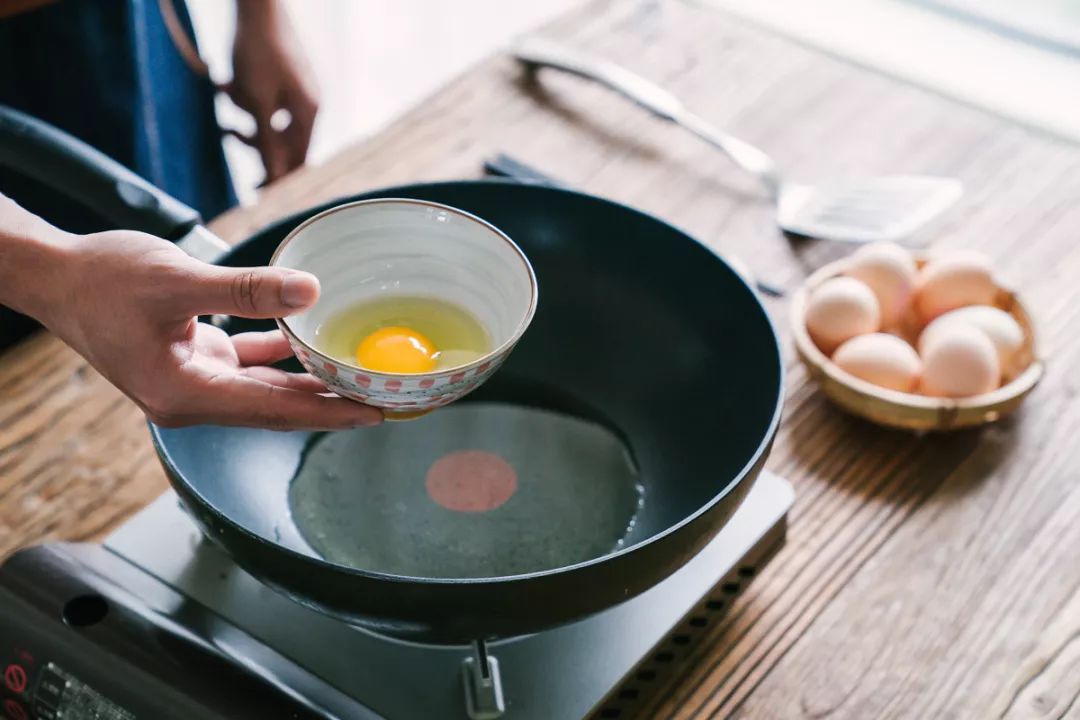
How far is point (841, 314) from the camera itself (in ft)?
3.45

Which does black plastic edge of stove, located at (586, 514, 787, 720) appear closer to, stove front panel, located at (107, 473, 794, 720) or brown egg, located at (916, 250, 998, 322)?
stove front panel, located at (107, 473, 794, 720)

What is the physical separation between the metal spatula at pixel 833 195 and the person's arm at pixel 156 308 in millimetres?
684

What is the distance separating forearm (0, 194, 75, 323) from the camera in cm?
76

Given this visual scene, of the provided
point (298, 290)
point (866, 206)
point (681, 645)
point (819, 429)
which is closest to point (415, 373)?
point (298, 290)

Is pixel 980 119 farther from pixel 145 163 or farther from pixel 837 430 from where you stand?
pixel 145 163

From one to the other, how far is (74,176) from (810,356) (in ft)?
2.22

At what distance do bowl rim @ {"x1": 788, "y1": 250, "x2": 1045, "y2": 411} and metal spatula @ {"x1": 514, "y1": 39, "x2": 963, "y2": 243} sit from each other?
15 cm

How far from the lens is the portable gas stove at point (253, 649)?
2.40 ft

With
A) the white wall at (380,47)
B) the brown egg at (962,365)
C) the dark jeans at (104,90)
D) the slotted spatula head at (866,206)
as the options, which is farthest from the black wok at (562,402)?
the white wall at (380,47)

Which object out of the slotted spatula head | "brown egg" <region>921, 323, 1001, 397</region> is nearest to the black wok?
"brown egg" <region>921, 323, 1001, 397</region>

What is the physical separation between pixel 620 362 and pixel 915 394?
29 centimetres

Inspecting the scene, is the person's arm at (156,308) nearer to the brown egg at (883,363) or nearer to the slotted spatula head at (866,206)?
the brown egg at (883,363)

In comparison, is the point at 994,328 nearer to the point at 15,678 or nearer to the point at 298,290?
the point at 298,290

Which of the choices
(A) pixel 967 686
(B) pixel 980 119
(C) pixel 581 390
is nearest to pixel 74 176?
(C) pixel 581 390
